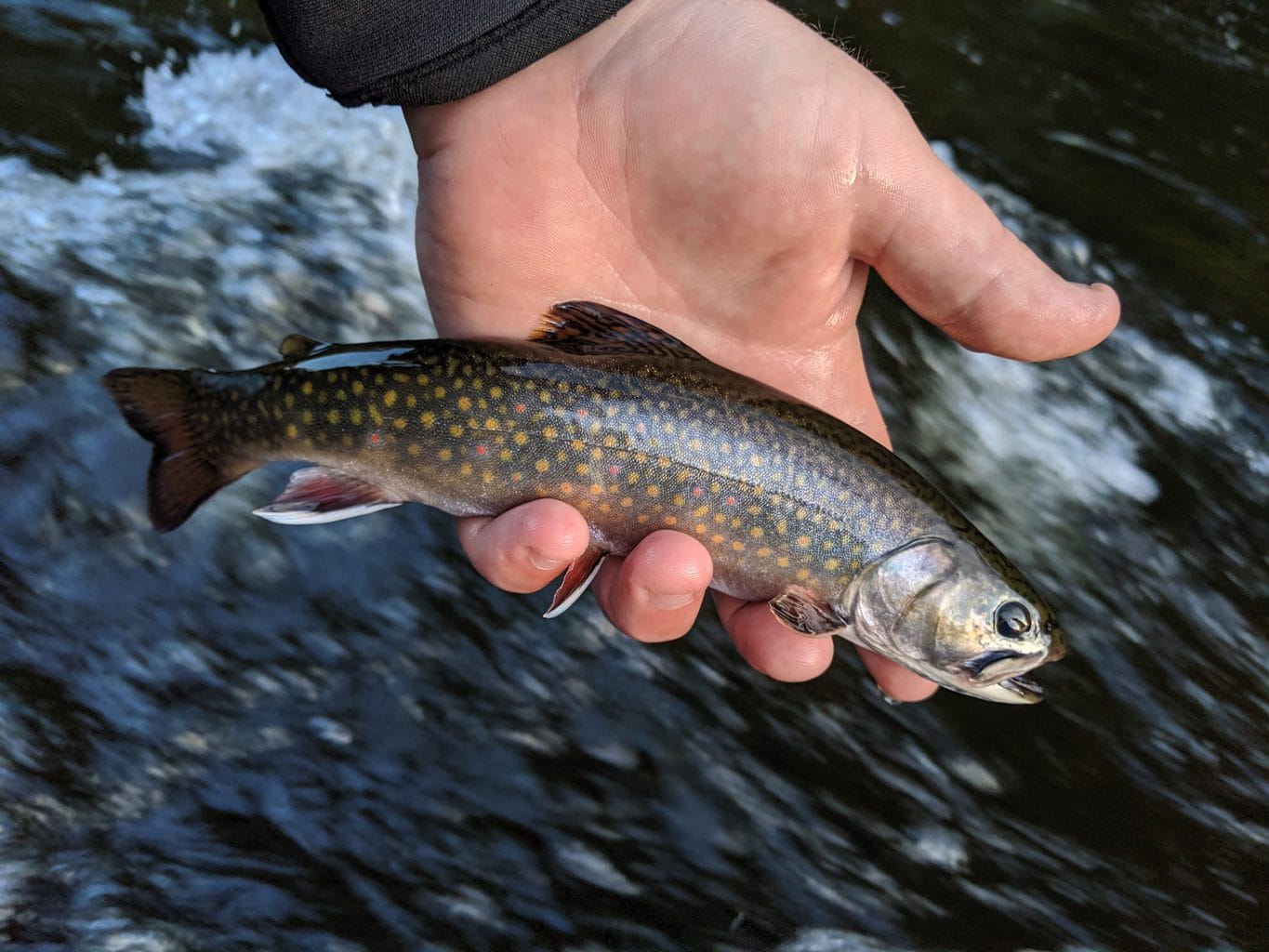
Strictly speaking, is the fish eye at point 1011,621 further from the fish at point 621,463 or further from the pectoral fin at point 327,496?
the pectoral fin at point 327,496

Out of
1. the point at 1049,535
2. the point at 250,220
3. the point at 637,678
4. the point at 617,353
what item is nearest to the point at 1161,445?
the point at 1049,535

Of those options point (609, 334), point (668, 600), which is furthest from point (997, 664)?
point (609, 334)

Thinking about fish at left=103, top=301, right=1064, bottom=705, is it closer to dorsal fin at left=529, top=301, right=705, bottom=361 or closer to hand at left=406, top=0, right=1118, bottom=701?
dorsal fin at left=529, top=301, right=705, bottom=361

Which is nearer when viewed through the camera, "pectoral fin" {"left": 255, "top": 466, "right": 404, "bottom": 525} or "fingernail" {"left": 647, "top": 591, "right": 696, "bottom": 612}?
"fingernail" {"left": 647, "top": 591, "right": 696, "bottom": 612}

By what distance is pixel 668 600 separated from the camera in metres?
2.74

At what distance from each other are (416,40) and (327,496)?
4.27 ft

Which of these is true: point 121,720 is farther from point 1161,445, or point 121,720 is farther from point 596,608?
point 1161,445

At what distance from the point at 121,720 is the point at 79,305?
206 cm

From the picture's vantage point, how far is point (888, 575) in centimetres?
285

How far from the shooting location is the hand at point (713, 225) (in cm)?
289

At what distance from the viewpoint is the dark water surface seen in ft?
12.7

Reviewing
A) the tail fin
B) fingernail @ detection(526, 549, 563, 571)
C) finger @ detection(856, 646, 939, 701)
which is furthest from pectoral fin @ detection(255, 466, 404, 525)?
finger @ detection(856, 646, 939, 701)

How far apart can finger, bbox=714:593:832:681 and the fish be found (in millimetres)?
151

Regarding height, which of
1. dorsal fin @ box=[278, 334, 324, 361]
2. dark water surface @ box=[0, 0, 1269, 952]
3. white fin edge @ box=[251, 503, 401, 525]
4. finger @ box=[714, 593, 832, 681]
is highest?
dorsal fin @ box=[278, 334, 324, 361]
